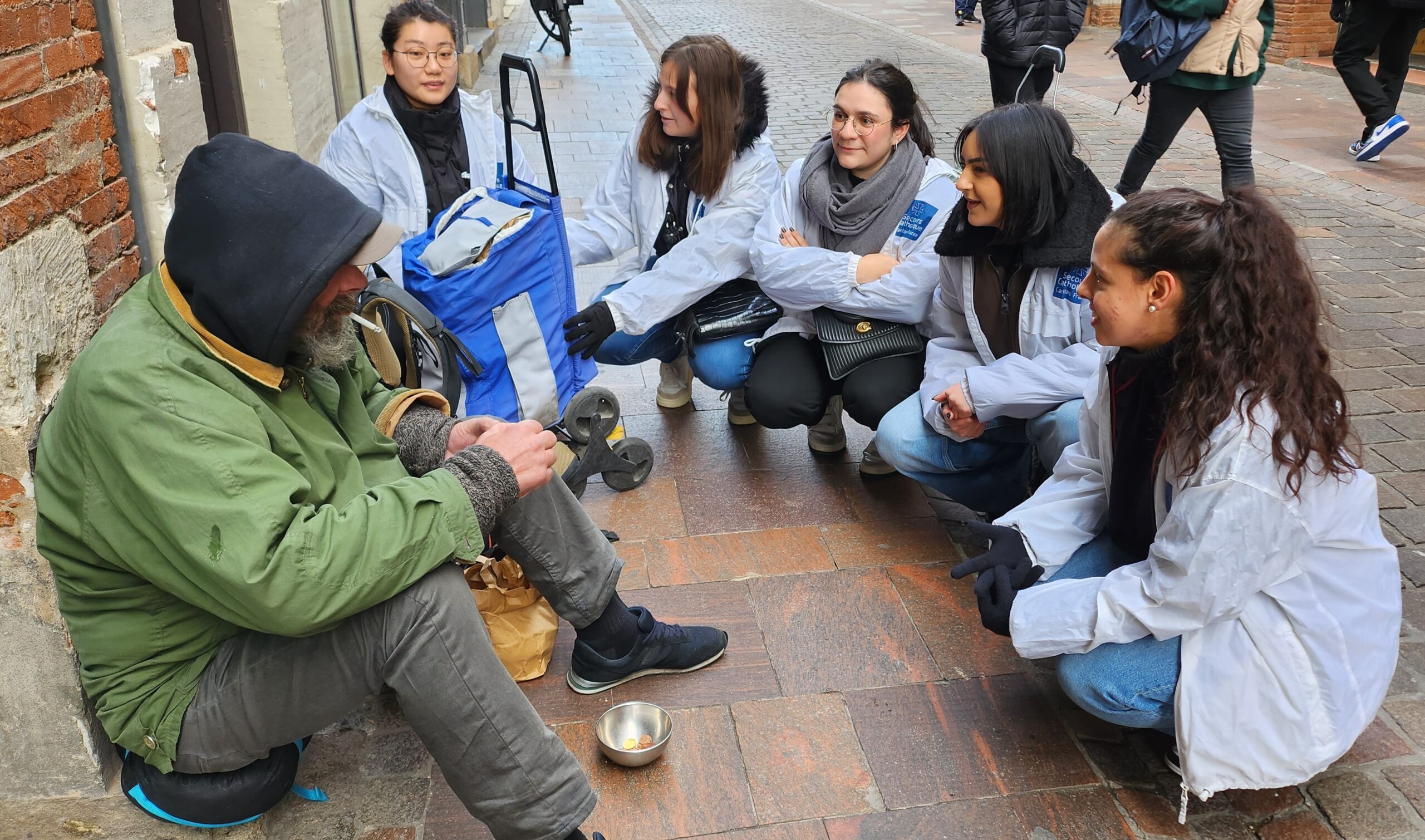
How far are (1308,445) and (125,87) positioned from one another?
260 centimetres

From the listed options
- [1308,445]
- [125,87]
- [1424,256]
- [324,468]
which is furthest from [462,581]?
[1424,256]

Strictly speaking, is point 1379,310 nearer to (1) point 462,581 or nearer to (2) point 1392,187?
(2) point 1392,187

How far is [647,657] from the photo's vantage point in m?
2.86

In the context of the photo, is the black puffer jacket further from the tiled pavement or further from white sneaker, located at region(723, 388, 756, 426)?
white sneaker, located at region(723, 388, 756, 426)

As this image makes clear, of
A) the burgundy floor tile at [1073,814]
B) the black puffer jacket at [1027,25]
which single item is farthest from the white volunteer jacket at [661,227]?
the black puffer jacket at [1027,25]

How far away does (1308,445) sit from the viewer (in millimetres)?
2139

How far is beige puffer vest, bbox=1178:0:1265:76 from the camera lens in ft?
19.0

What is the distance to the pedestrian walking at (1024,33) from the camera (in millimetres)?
6977

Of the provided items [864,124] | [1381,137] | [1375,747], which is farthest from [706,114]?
[1381,137]

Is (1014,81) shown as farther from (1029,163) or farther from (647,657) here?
(647,657)

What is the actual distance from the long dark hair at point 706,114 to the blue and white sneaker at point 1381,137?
653 centimetres

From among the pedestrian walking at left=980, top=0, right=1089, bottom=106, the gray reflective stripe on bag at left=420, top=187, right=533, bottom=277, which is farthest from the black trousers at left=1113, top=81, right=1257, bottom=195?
the gray reflective stripe on bag at left=420, top=187, right=533, bottom=277

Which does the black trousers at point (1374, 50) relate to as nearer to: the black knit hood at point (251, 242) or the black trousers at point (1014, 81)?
the black trousers at point (1014, 81)

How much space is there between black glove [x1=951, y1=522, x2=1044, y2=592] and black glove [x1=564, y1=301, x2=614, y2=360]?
58.2 inches
